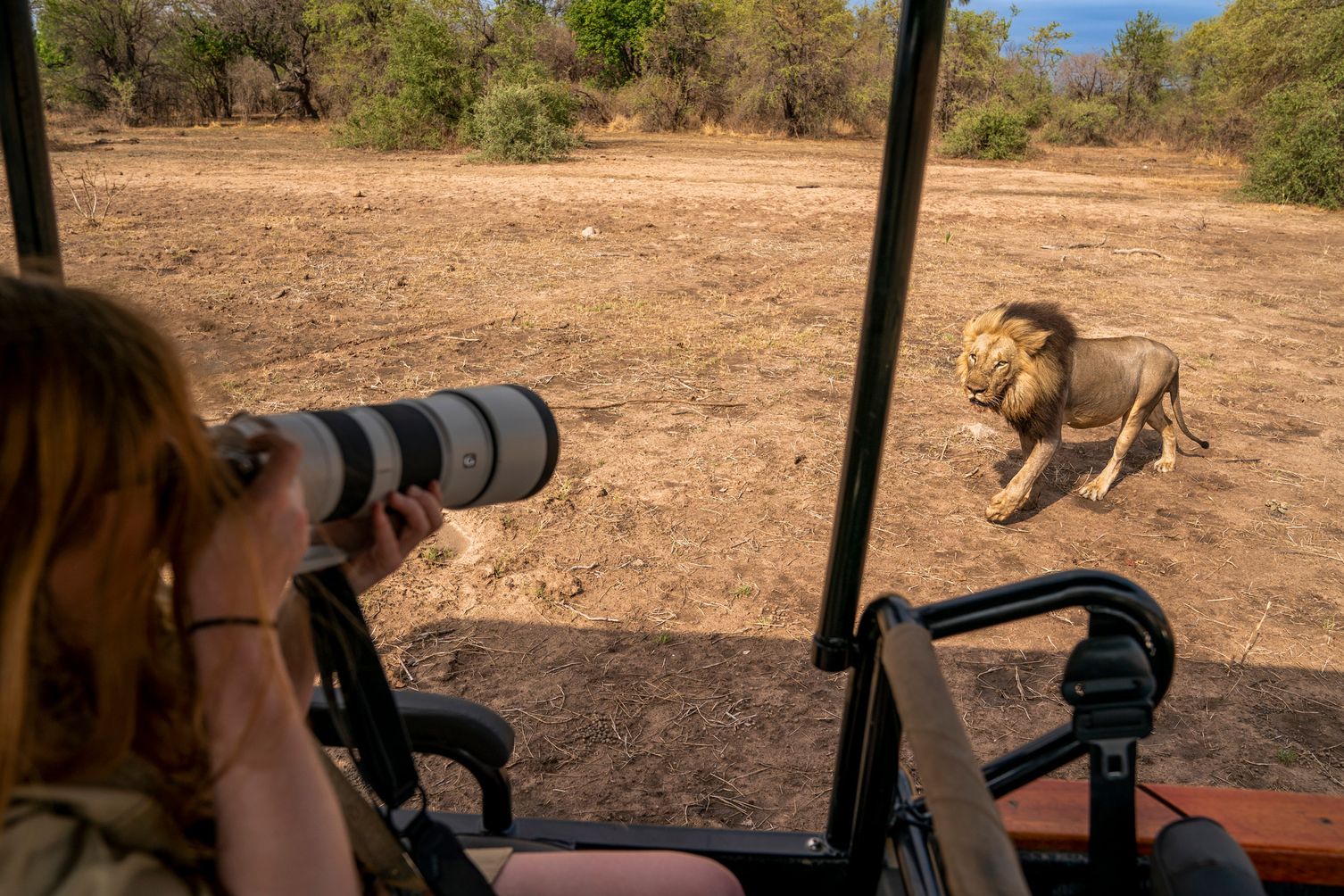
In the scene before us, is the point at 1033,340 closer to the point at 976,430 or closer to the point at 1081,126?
the point at 976,430

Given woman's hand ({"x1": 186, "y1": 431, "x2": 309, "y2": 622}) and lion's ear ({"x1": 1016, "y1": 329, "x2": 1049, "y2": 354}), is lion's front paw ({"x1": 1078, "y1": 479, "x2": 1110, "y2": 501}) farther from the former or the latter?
woman's hand ({"x1": 186, "y1": 431, "x2": 309, "y2": 622})

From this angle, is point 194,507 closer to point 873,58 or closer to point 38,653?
point 38,653

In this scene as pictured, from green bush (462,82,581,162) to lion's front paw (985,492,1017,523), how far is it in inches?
504

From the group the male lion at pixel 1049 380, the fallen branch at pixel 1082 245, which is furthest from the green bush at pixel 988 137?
the male lion at pixel 1049 380

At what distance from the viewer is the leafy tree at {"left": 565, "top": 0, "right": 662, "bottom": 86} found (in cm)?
2834

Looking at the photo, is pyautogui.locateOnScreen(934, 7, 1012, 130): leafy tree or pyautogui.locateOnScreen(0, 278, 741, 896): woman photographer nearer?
pyautogui.locateOnScreen(0, 278, 741, 896): woman photographer

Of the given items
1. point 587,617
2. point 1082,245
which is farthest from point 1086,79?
point 587,617

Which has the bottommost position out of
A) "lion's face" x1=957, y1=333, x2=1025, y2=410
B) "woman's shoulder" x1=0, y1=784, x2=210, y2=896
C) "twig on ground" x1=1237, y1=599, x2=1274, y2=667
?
"twig on ground" x1=1237, y1=599, x2=1274, y2=667

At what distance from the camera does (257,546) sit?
0.90 m

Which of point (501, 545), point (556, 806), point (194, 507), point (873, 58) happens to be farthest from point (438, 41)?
point (194, 507)

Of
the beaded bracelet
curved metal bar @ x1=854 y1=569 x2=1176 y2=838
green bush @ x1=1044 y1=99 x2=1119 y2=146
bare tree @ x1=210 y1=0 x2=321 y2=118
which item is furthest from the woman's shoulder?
bare tree @ x1=210 y1=0 x2=321 y2=118

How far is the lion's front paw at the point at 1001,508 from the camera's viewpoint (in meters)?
4.11

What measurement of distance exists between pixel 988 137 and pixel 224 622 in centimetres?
2047

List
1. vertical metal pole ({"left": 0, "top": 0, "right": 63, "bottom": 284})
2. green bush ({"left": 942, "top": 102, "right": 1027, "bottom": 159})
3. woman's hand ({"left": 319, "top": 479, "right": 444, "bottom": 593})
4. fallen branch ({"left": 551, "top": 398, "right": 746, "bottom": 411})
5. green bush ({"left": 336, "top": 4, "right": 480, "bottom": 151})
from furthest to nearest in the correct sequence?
green bush ({"left": 942, "top": 102, "right": 1027, "bottom": 159}) < green bush ({"left": 336, "top": 4, "right": 480, "bottom": 151}) < fallen branch ({"left": 551, "top": 398, "right": 746, "bottom": 411}) < vertical metal pole ({"left": 0, "top": 0, "right": 63, "bottom": 284}) < woman's hand ({"left": 319, "top": 479, "right": 444, "bottom": 593})
